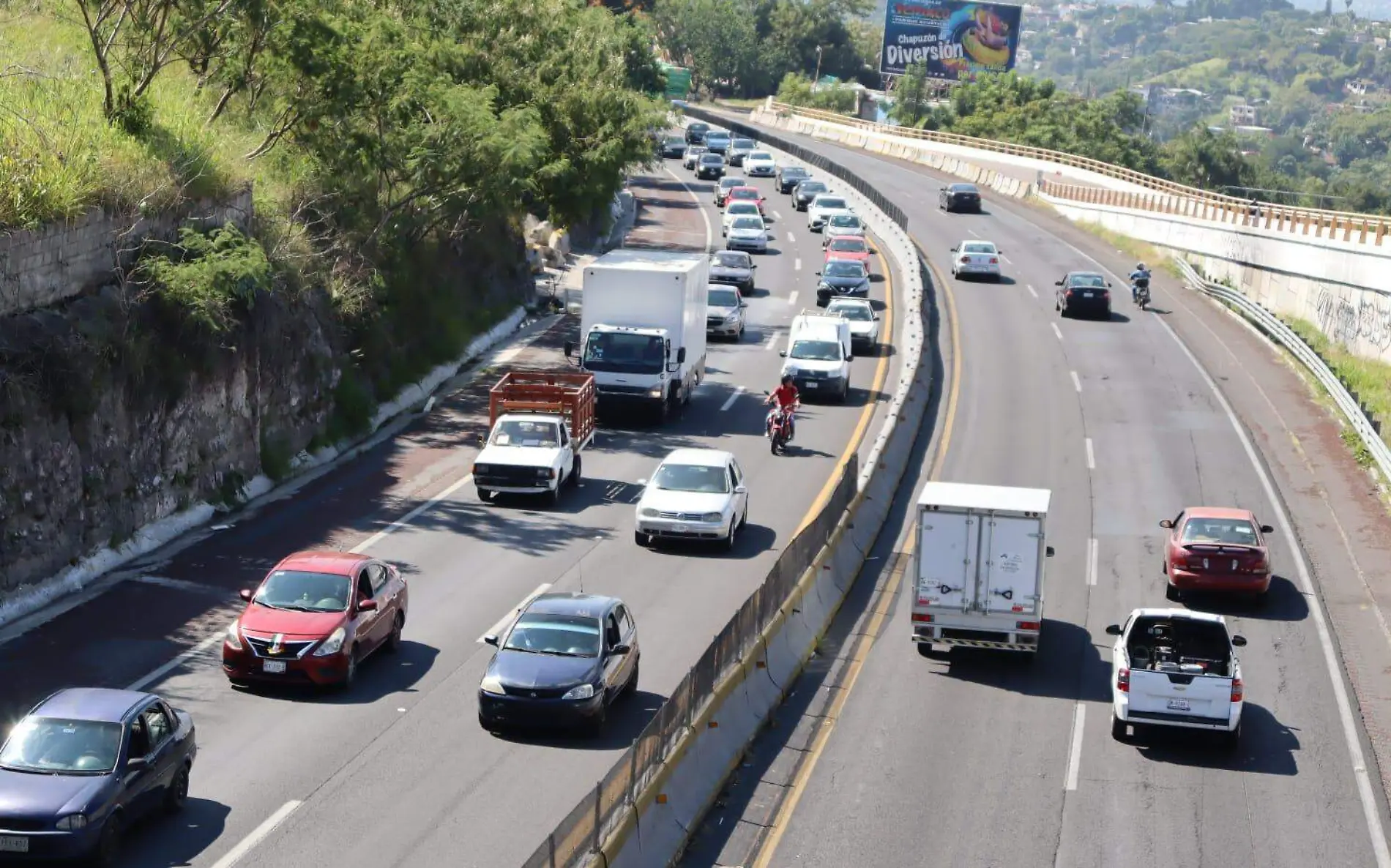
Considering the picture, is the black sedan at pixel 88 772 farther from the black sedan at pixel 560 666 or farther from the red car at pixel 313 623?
the black sedan at pixel 560 666

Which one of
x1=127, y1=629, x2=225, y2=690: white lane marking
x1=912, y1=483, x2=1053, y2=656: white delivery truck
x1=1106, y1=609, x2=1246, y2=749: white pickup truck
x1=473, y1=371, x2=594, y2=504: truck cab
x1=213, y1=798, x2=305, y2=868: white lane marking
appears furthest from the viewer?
x1=473, y1=371, x2=594, y2=504: truck cab

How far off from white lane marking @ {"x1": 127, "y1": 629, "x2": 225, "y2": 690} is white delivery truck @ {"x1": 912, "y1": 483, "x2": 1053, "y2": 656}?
984 centimetres

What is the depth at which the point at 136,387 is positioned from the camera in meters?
27.8

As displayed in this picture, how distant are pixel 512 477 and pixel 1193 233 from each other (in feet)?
151

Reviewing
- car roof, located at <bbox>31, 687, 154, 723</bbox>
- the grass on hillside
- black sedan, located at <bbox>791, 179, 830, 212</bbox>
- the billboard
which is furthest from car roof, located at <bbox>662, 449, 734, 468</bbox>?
the billboard

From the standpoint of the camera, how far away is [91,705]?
16625 mm

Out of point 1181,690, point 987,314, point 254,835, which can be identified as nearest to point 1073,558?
point 1181,690

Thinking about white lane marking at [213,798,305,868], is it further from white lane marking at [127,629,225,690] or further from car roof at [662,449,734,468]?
car roof at [662,449,734,468]

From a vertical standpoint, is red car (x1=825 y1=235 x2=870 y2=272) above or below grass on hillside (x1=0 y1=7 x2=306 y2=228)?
below

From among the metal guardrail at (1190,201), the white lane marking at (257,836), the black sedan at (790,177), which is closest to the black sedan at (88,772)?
the white lane marking at (257,836)

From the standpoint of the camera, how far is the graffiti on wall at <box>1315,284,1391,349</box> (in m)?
47.3

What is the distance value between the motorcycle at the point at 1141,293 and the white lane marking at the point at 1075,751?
125 ft

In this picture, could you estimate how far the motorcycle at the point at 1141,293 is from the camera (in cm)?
5822

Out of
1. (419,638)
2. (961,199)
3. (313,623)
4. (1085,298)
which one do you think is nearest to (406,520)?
(419,638)
